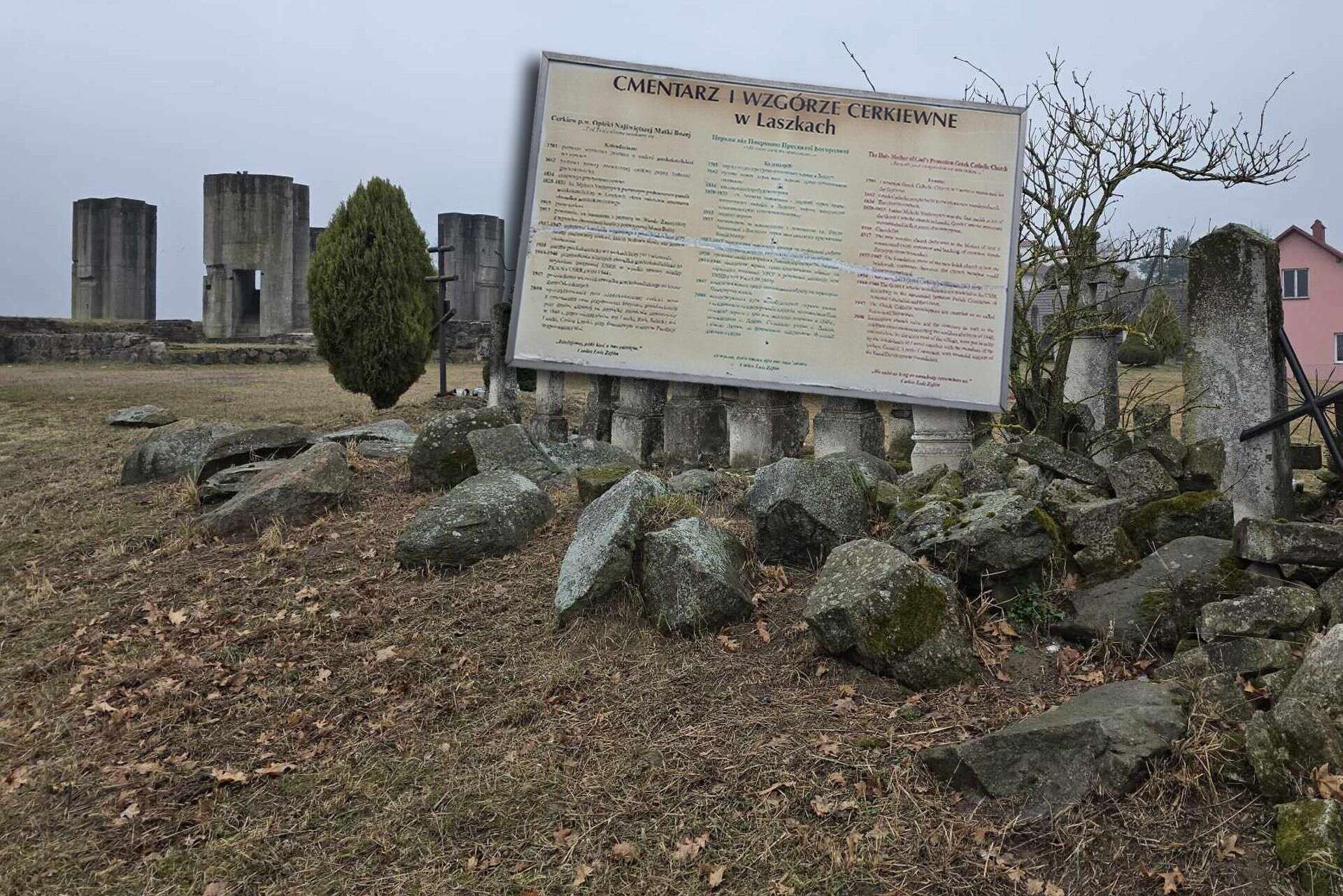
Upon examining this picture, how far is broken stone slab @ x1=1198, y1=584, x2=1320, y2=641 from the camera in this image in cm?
397

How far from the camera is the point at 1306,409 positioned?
529 centimetres

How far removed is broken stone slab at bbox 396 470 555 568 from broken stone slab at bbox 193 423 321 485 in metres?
2.83

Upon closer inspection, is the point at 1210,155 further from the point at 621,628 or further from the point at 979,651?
the point at 621,628

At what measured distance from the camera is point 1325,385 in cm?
571

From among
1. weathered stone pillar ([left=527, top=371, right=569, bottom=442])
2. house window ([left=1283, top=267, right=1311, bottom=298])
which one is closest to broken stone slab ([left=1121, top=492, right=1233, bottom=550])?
weathered stone pillar ([left=527, top=371, right=569, bottom=442])

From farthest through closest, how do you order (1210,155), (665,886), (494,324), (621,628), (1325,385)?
(494,324) < (1210,155) < (1325,385) < (621,628) < (665,886)

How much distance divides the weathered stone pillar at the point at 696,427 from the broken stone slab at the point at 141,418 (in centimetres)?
693

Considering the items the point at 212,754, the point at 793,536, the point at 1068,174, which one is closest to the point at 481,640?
the point at 212,754

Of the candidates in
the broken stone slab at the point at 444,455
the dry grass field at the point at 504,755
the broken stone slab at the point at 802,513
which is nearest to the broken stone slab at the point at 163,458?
the broken stone slab at the point at 444,455

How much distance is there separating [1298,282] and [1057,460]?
3337 cm

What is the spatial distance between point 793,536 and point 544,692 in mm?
1586

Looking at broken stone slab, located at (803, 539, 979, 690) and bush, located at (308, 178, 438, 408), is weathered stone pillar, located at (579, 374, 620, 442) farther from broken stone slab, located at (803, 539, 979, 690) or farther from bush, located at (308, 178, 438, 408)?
bush, located at (308, 178, 438, 408)

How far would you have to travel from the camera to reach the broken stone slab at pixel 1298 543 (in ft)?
13.9

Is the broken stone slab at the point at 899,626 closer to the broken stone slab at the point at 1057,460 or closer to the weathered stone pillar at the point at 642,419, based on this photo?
the broken stone slab at the point at 1057,460
